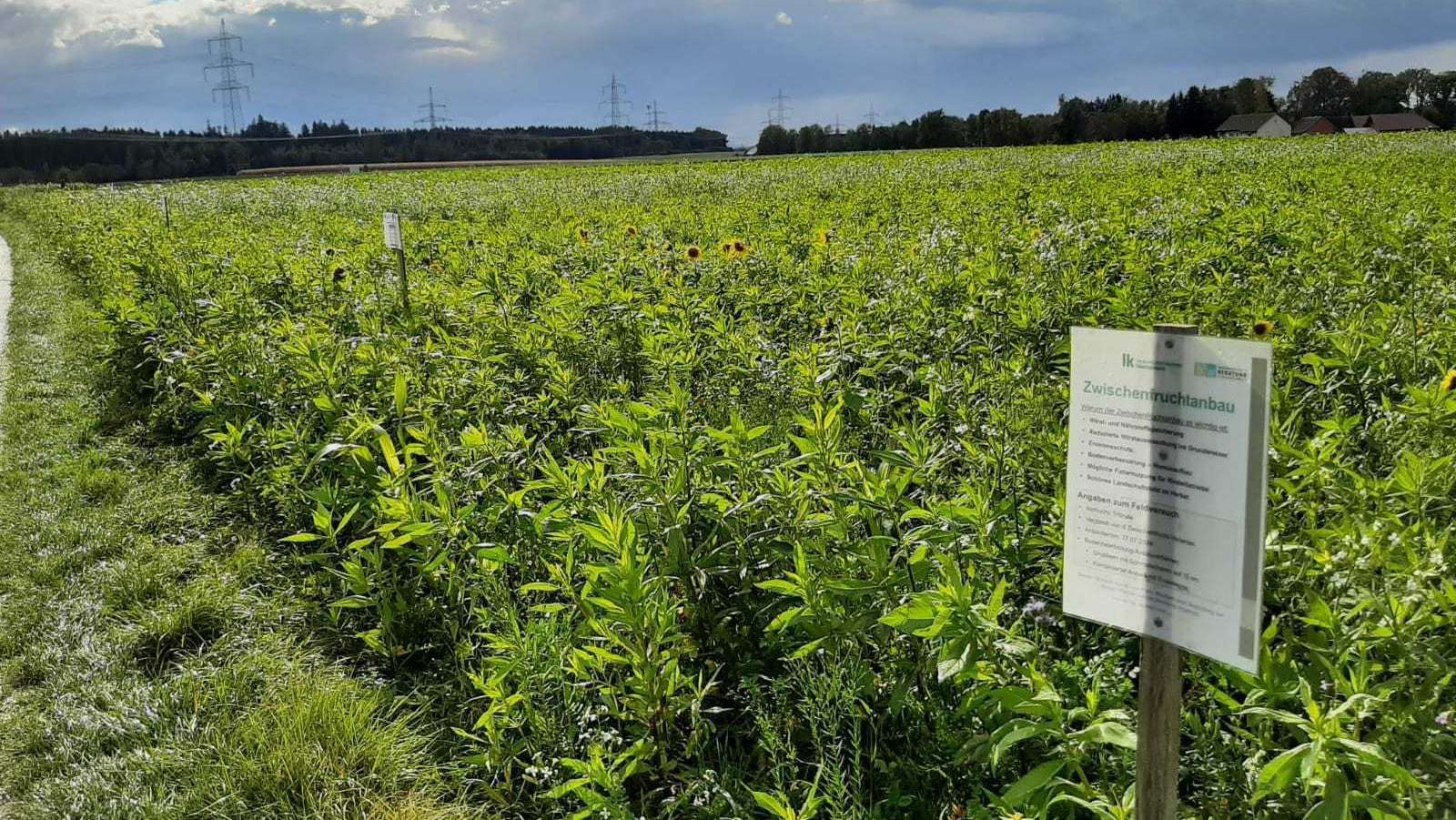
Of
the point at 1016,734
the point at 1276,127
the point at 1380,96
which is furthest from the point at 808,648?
the point at 1380,96

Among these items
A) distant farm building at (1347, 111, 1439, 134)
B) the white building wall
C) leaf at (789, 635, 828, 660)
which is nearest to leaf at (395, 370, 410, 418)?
leaf at (789, 635, 828, 660)

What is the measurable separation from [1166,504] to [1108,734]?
57 centimetres

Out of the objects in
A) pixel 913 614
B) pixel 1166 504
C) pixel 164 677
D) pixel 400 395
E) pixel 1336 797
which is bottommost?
pixel 164 677

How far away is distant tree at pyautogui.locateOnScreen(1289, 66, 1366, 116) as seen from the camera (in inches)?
3669

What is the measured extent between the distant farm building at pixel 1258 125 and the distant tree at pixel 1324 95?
19645 mm

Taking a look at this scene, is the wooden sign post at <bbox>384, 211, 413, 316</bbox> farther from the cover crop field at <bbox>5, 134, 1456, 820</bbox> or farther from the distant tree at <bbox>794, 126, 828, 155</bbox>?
the distant tree at <bbox>794, 126, 828, 155</bbox>

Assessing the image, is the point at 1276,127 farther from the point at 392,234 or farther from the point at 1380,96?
the point at 392,234

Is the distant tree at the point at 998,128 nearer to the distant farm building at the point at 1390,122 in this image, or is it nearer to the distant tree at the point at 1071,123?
the distant tree at the point at 1071,123

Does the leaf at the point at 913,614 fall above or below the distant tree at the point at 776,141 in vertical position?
below

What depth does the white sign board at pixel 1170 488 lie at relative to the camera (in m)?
1.33

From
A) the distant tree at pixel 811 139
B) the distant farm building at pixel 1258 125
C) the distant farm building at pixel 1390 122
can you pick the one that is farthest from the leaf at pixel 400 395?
the distant farm building at pixel 1390 122

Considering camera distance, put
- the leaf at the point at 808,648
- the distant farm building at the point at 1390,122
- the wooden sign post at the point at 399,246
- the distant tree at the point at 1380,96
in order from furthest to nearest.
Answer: the distant tree at the point at 1380,96
the distant farm building at the point at 1390,122
the wooden sign post at the point at 399,246
the leaf at the point at 808,648

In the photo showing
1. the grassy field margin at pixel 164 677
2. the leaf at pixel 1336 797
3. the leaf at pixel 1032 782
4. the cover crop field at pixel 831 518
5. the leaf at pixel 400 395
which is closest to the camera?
the leaf at pixel 1336 797

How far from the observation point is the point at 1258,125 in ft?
246
